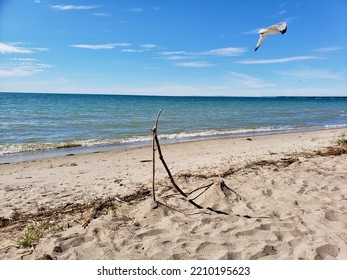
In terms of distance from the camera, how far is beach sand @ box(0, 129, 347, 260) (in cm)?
351

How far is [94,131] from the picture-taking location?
54.5ft

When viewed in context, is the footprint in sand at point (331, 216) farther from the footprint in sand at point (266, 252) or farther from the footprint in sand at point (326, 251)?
the footprint in sand at point (266, 252)

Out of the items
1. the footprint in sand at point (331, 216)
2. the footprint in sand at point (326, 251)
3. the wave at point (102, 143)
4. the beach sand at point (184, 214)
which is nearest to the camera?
the footprint in sand at point (326, 251)

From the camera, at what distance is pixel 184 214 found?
4.45 metres

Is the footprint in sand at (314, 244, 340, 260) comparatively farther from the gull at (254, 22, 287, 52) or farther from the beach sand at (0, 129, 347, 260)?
the gull at (254, 22, 287, 52)

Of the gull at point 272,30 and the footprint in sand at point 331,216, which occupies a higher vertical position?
the gull at point 272,30

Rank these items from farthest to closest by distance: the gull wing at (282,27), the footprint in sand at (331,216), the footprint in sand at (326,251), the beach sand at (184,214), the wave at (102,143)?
1. the wave at (102,143)
2. the gull wing at (282,27)
3. the footprint in sand at (331,216)
4. the beach sand at (184,214)
5. the footprint in sand at (326,251)

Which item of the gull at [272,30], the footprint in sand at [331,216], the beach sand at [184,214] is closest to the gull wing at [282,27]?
the gull at [272,30]

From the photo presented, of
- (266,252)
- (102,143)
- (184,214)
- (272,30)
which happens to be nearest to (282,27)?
(272,30)

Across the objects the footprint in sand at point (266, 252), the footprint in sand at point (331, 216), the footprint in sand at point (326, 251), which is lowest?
the footprint in sand at point (266, 252)

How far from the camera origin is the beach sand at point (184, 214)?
351cm

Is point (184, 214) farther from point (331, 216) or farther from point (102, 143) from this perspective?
point (102, 143)

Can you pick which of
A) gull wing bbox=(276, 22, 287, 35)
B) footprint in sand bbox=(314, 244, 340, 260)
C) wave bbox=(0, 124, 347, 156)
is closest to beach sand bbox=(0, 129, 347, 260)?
footprint in sand bbox=(314, 244, 340, 260)
